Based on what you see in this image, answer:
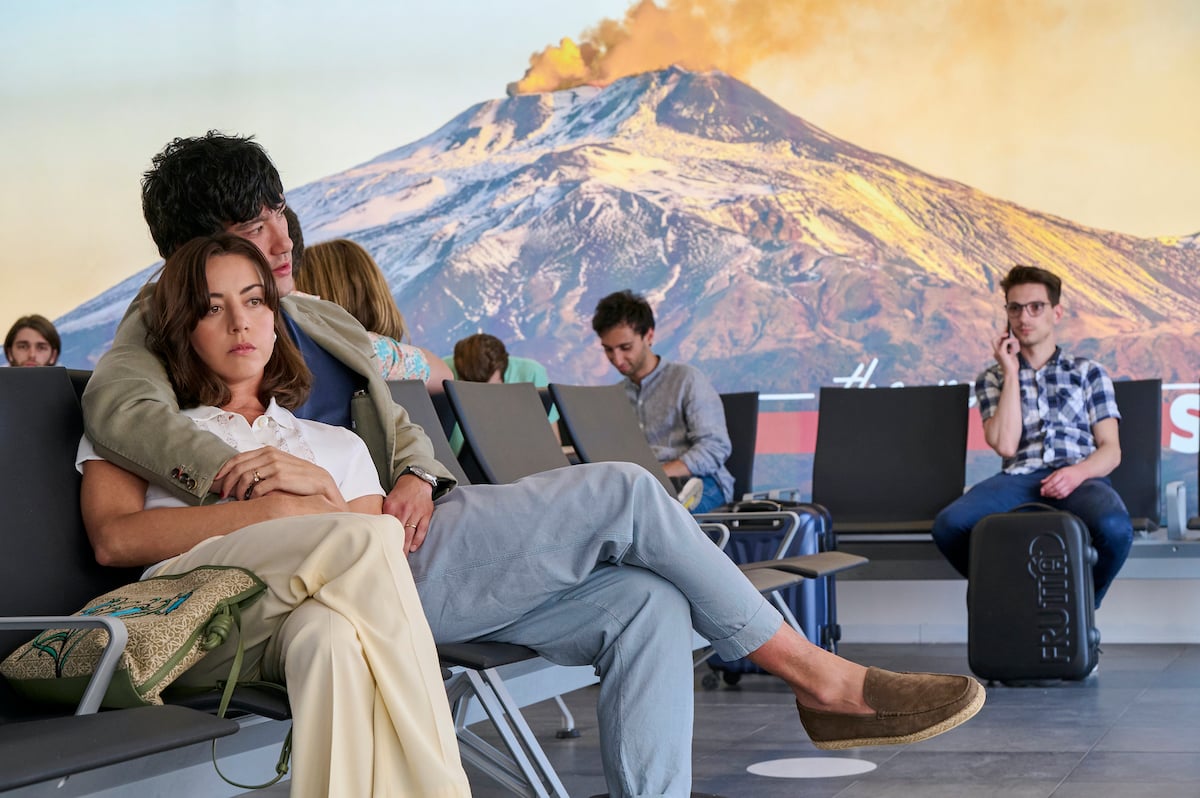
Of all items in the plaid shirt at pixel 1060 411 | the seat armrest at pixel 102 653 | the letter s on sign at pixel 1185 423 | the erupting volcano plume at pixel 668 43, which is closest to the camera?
the seat armrest at pixel 102 653

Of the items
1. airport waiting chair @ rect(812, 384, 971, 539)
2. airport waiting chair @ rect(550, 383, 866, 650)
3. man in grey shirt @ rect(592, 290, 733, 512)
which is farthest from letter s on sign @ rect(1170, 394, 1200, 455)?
airport waiting chair @ rect(550, 383, 866, 650)

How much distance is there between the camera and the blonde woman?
333cm

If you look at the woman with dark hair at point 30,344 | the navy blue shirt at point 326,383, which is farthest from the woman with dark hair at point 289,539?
the woman with dark hair at point 30,344

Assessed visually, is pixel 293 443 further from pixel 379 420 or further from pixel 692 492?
pixel 692 492

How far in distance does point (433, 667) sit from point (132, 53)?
7770mm

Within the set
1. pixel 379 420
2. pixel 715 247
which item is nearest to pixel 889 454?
pixel 715 247

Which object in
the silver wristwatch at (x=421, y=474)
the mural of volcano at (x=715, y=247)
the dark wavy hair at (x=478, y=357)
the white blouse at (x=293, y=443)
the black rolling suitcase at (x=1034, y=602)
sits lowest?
the black rolling suitcase at (x=1034, y=602)

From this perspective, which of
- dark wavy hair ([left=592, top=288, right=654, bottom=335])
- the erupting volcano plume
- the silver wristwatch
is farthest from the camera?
the erupting volcano plume

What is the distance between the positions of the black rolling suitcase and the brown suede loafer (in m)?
1.98

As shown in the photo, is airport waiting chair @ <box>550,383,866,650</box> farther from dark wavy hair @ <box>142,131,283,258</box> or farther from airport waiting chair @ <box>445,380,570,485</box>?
dark wavy hair @ <box>142,131,283,258</box>

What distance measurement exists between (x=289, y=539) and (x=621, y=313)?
11.4ft

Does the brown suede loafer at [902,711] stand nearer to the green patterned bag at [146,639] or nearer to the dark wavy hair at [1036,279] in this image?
the green patterned bag at [146,639]

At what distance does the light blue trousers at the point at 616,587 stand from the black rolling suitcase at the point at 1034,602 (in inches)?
83.4

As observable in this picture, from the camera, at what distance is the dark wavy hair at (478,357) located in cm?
509
